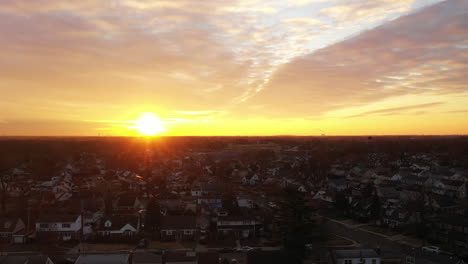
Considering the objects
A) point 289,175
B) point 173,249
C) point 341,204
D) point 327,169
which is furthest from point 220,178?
point 173,249

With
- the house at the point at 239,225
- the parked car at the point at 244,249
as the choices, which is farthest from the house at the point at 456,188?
the parked car at the point at 244,249

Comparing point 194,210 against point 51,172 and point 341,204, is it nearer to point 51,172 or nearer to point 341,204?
point 341,204

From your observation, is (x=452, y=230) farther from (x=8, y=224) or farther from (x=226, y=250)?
(x=8, y=224)

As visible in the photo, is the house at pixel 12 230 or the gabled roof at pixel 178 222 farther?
the gabled roof at pixel 178 222

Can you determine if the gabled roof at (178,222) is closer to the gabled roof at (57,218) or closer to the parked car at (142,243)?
the parked car at (142,243)

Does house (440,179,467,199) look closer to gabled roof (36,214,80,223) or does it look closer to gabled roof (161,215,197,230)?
gabled roof (161,215,197,230)

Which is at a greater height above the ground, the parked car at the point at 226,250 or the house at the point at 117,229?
the house at the point at 117,229

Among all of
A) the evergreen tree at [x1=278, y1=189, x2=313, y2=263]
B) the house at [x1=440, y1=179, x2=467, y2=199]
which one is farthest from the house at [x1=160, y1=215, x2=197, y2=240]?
the house at [x1=440, y1=179, x2=467, y2=199]
